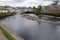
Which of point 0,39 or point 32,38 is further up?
point 0,39

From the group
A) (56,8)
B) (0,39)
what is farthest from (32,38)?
(56,8)

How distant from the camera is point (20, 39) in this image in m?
13.1

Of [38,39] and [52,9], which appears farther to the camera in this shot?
[52,9]

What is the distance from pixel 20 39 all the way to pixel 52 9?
1389 inches

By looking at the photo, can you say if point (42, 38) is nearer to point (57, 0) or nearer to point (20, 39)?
point (20, 39)

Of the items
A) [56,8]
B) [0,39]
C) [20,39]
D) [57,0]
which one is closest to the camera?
[0,39]

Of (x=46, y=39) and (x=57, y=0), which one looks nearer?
(x=46, y=39)

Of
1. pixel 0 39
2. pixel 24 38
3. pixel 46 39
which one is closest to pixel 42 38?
pixel 46 39

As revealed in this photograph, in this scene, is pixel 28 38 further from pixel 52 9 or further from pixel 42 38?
pixel 52 9

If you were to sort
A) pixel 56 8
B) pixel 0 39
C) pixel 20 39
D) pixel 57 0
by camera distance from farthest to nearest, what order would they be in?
pixel 57 0 < pixel 56 8 < pixel 20 39 < pixel 0 39

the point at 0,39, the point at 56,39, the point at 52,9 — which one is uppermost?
the point at 0,39

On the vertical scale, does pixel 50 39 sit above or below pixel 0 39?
below

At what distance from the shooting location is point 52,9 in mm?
47219

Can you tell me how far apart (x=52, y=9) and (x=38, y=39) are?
34.8 metres
